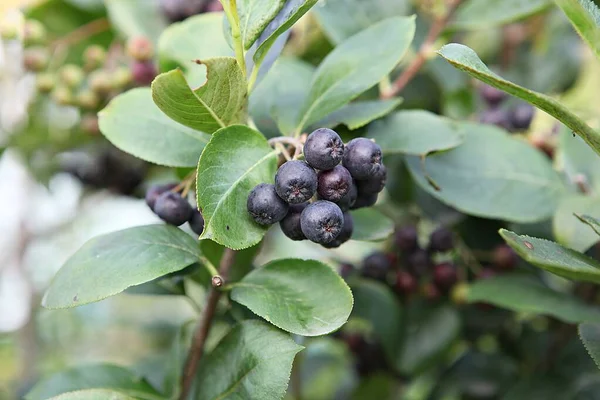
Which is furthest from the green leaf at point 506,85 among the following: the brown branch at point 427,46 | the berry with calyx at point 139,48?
the berry with calyx at point 139,48

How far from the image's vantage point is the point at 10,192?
2412 millimetres

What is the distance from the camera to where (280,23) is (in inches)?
34.2

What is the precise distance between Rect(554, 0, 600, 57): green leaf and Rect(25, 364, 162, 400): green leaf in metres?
0.86

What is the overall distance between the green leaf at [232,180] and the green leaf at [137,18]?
35.9 inches

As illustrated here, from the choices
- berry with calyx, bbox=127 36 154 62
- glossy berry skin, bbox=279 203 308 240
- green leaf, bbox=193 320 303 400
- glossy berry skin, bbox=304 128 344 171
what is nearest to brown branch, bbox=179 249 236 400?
green leaf, bbox=193 320 303 400

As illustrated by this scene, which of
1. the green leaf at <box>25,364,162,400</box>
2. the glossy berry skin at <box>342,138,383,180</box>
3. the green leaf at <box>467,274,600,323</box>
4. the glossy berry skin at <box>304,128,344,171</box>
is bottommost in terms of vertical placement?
the green leaf at <box>25,364,162,400</box>

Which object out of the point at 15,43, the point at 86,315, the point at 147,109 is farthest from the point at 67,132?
the point at 86,315

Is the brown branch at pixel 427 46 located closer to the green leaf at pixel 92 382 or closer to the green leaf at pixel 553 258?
the green leaf at pixel 553 258

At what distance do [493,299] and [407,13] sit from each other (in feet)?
2.59

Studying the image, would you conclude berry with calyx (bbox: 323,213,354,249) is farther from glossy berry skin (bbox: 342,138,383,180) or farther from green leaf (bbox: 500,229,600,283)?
green leaf (bbox: 500,229,600,283)

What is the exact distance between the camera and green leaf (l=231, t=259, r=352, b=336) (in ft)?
2.76

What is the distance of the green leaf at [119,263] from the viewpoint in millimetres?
856

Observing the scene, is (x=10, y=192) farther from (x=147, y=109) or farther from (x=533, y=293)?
(x=533, y=293)

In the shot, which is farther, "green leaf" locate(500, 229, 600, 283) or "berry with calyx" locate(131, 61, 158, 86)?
"berry with calyx" locate(131, 61, 158, 86)
